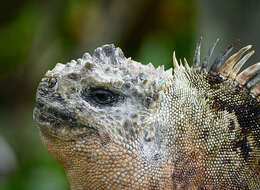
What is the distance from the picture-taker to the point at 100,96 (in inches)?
102

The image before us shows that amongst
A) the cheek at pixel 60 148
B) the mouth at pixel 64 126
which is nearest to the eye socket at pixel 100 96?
the mouth at pixel 64 126

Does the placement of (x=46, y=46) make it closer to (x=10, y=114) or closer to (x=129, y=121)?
(x=10, y=114)

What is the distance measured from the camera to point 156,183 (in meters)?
2.56

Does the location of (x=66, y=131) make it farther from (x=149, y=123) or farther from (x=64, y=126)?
(x=149, y=123)

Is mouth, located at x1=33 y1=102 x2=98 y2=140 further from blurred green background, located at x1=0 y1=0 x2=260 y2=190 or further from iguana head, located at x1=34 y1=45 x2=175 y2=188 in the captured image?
blurred green background, located at x1=0 y1=0 x2=260 y2=190

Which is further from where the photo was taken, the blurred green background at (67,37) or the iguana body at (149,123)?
the blurred green background at (67,37)

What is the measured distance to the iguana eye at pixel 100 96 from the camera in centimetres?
259

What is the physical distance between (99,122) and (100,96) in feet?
0.54

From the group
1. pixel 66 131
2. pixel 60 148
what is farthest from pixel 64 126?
pixel 60 148

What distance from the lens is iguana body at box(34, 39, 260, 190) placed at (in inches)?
100

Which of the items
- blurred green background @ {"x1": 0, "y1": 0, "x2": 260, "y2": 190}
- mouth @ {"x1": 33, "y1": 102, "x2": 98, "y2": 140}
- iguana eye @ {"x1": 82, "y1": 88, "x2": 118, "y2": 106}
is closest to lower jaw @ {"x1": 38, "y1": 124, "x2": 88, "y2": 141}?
mouth @ {"x1": 33, "y1": 102, "x2": 98, "y2": 140}

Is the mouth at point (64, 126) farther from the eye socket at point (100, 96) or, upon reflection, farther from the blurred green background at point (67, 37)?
the blurred green background at point (67, 37)

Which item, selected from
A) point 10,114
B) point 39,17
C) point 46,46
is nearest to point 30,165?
point 10,114

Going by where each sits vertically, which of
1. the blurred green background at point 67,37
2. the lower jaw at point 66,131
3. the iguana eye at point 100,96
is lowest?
the lower jaw at point 66,131
